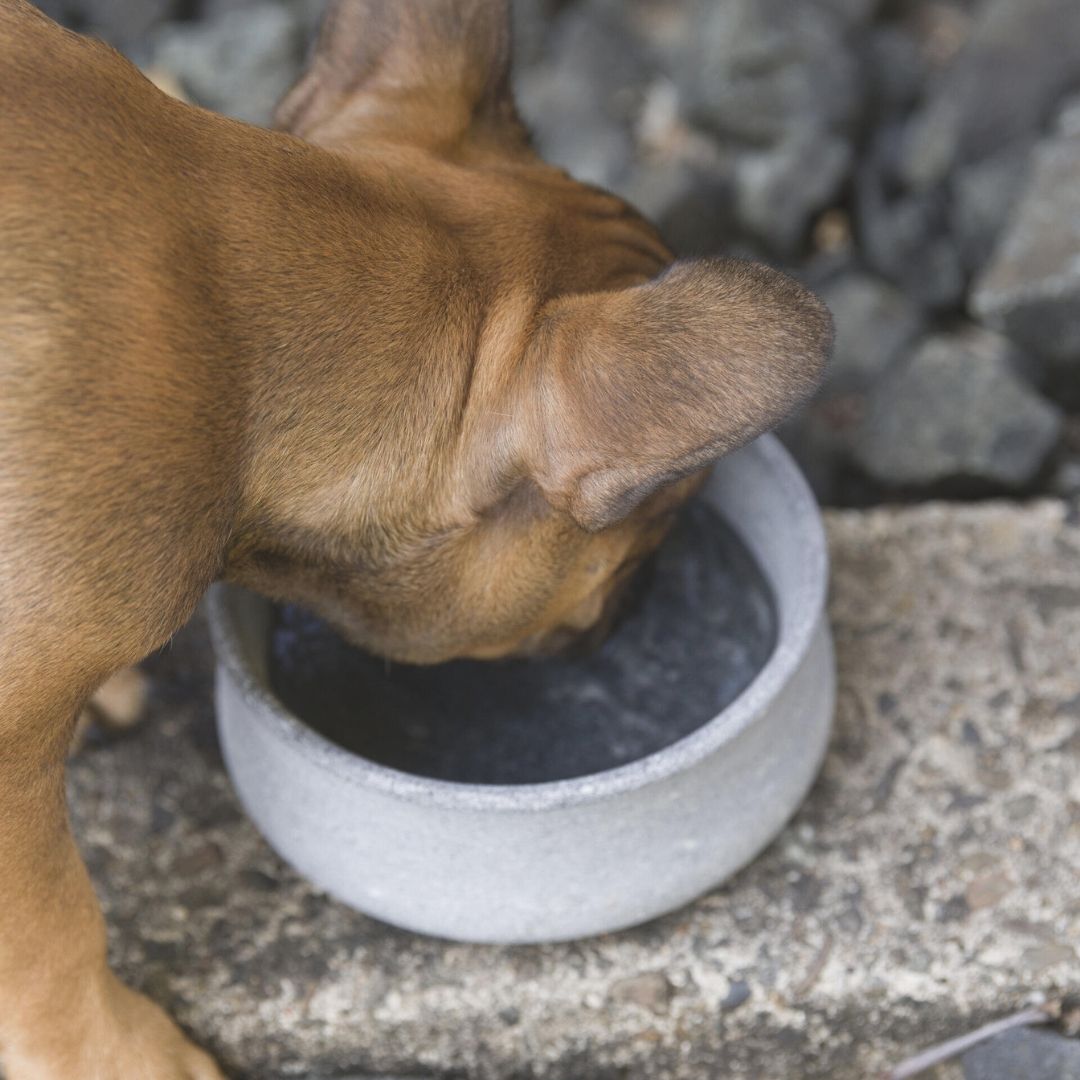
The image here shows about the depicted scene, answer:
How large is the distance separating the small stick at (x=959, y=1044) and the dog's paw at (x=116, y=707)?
3.37 feet

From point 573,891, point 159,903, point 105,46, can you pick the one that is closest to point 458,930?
point 573,891

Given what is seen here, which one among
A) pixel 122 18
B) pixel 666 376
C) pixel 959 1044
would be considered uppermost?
pixel 666 376

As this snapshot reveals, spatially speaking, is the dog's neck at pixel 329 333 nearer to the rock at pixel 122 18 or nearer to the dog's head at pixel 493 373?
the dog's head at pixel 493 373

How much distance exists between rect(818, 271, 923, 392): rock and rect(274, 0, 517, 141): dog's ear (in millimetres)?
1215

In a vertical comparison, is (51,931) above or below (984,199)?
below

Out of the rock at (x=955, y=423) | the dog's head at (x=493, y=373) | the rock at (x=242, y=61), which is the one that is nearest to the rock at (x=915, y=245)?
the rock at (x=955, y=423)

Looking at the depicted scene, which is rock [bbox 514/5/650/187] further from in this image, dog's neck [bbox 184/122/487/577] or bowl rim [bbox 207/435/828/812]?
dog's neck [bbox 184/122/487/577]

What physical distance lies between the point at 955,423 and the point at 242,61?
1648mm

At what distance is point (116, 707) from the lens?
6.21ft

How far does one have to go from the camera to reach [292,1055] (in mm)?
1664

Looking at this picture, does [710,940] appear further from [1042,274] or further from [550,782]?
[1042,274]

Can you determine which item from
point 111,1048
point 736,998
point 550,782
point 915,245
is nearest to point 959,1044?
point 736,998

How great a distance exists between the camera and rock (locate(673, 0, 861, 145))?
9.23 feet

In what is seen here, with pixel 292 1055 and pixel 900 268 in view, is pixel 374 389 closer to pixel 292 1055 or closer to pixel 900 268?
pixel 292 1055
